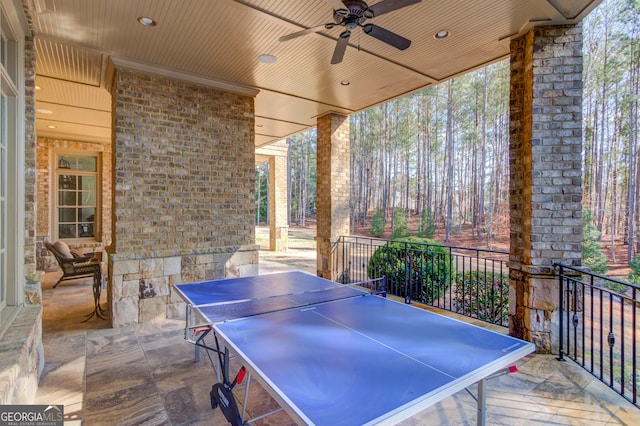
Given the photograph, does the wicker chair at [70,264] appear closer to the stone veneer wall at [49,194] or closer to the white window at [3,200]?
the stone veneer wall at [49,194]

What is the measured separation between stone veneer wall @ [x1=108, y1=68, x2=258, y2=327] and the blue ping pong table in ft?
6.31

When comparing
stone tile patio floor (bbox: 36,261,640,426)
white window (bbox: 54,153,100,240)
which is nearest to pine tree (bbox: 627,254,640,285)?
stone tile patio floor (bbox: 36,261,640,426)

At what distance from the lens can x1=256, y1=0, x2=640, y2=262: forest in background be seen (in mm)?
9484

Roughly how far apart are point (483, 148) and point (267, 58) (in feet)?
39.2

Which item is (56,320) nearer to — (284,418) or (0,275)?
(0,275)

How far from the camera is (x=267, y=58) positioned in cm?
371

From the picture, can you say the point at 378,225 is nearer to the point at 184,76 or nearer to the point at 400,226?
the point at 400,226

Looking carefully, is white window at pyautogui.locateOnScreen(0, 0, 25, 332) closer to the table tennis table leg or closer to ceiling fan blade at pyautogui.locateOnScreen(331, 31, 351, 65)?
ceiling fan blade at pyautogui.locateOnScreen(331, 31, 351, 65)

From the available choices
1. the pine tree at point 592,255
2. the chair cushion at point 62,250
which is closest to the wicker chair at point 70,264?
the chair cushion at point 62,250

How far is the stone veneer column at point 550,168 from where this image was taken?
9.96 feet

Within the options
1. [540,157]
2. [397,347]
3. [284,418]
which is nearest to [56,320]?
[284,418]

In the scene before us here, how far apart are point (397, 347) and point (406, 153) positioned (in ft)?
53.7

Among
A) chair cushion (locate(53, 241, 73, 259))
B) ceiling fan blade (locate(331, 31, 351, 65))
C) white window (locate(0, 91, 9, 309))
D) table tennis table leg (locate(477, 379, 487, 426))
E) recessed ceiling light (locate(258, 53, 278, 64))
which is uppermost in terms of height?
recessed ceiling light (locate(258, 53, 278, 64))

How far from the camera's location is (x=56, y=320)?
157 inches
